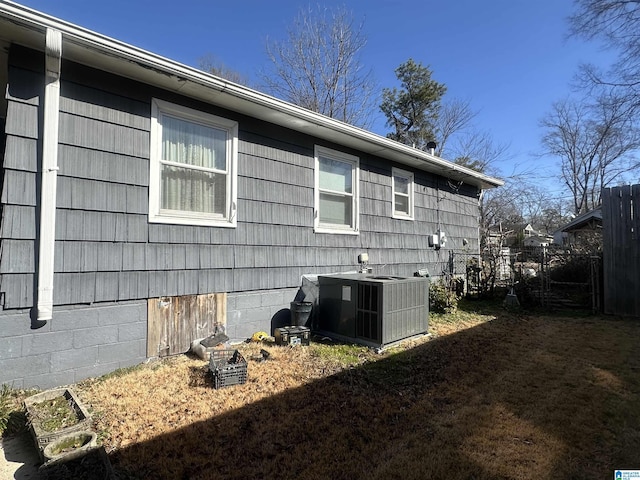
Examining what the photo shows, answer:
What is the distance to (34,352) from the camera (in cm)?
347

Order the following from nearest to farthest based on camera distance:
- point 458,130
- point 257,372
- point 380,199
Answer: point 257,372 < point 380,199 < point 458,130

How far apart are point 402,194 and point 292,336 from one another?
4478 millimetres

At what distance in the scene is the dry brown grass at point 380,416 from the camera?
7.84ft

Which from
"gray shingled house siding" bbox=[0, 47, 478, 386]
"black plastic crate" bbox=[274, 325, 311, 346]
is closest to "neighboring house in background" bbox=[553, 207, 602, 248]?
"black plastic crate" bbox=[274, 325, 311, 346]

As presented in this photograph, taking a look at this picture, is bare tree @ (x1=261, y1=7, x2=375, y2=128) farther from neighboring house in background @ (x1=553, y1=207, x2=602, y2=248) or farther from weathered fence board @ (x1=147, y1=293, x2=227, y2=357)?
weathered fence board @ (x1=147, y1=293, x2=227, y2=357)

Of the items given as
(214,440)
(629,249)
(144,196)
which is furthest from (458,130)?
(214,440)

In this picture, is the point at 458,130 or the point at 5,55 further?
the point at 458,130

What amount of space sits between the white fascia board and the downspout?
0.25 meters

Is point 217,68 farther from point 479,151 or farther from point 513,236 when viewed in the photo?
point 513,236

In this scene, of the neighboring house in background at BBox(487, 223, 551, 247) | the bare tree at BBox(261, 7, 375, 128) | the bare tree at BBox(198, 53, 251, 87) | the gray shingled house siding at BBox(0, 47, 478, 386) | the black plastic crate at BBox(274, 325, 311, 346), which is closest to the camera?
the gray shingled house siding at BBox(0, 47, 478, 386)

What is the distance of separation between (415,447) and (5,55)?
208 inches

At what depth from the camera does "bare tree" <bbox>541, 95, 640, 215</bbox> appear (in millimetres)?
24180

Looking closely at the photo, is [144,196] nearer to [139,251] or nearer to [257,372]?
[139,251]

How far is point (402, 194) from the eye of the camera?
8.09 meters
